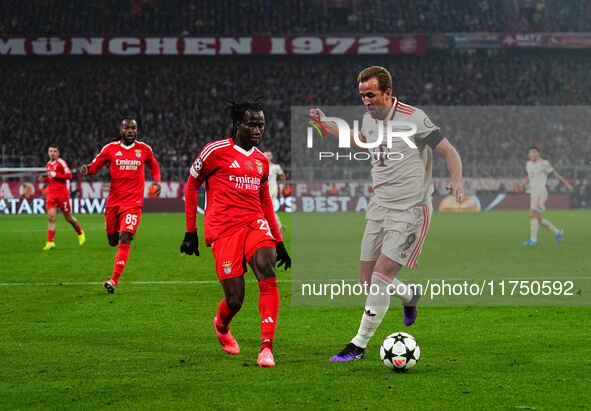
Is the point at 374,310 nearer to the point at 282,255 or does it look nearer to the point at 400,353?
the point at 400,353

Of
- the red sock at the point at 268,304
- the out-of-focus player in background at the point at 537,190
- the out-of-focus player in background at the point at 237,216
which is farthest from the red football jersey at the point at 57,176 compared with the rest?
the red sock at the point at 268,304

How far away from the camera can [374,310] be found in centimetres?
596

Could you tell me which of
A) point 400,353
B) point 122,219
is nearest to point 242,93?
point 122,219

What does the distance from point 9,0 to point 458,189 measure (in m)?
39.4

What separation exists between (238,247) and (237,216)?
0.78 ft

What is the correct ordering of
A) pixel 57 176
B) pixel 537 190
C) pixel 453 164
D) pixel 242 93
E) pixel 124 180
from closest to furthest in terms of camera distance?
pixel 453 164 < pixel 124 180 < pixel 57 176 < pixel 537 190 < pixel 242 93

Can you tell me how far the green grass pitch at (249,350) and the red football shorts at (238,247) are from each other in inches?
26.6

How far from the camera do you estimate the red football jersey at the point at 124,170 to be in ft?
34.9

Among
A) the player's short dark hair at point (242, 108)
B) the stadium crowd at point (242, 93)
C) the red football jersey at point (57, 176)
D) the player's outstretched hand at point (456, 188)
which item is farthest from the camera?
the stadium crowd at point (242, 93)

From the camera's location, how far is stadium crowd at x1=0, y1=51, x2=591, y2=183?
37438 mm

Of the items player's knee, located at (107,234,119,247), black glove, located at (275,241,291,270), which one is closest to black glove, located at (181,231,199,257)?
black glove, located at (275,241,291,270)

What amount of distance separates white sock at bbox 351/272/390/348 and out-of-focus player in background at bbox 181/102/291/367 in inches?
25.5

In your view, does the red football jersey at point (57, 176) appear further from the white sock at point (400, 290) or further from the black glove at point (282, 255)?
the white sock at point (400, 290)

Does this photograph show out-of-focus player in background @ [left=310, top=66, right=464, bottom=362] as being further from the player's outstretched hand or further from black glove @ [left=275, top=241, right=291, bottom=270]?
black glove @ [left=275, top=241, right=291, bottom=270]
